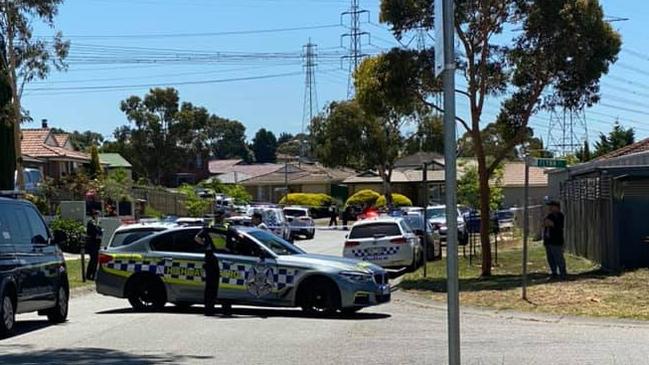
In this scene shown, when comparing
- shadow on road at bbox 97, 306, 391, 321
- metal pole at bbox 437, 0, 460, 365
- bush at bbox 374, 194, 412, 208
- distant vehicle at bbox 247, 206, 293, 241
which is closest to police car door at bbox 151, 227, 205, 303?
shadow on road at bbox 97, 306, 391, 321

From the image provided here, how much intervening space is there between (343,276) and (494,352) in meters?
4.65

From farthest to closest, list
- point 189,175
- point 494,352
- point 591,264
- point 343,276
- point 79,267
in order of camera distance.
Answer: point 189,175, point 79,267, point 591,264, point 343,276, point 494,352

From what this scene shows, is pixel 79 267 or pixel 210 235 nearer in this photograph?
pixel 210 235

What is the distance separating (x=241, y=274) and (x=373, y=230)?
10.3 meters

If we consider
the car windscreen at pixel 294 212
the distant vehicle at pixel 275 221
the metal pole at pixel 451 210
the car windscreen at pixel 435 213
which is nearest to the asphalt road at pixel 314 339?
the metal pole at pixel 451 210

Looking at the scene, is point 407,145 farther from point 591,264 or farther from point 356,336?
point 356,336

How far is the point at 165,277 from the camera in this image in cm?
1650

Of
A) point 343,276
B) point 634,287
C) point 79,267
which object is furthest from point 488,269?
point 79,267

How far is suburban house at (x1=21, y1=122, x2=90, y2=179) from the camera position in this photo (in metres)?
61.9

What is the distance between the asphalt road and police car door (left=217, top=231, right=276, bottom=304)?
36cm

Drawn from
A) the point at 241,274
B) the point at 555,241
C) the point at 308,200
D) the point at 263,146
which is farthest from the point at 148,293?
the point at 263,146

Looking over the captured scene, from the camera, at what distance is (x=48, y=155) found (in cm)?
6256

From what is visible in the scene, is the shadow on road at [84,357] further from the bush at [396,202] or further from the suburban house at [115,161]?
the suburban house at [115,161]

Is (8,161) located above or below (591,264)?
above
